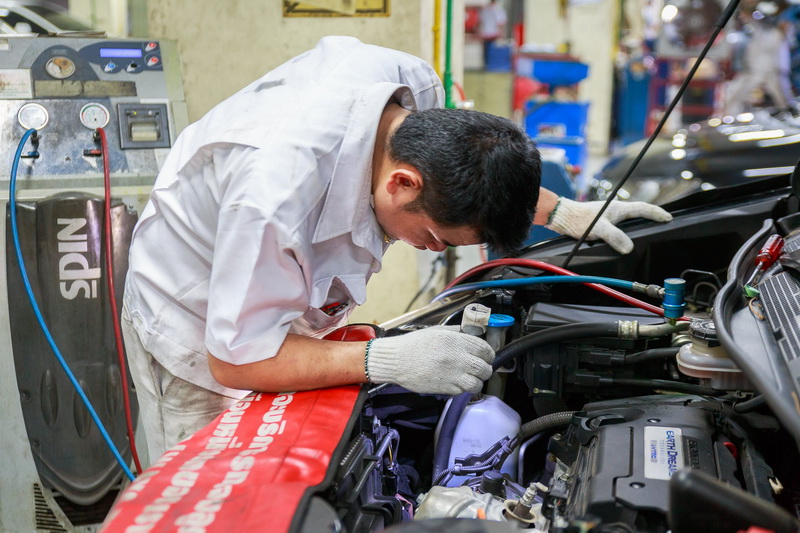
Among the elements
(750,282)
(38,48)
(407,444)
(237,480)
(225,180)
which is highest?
(38,48)

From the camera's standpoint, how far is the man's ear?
1418mm

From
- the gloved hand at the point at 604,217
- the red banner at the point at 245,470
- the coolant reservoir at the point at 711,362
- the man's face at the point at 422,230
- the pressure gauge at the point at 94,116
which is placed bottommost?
the red banner at the point at 245,470

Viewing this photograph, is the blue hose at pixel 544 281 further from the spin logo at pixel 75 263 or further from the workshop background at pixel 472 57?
the workshop background at pixel 472 57

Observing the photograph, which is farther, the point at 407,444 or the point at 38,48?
the point at 38,48

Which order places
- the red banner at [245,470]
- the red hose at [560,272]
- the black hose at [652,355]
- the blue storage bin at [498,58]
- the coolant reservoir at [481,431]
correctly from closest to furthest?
the red banner at [245,470], the black hose at [652,355], the coolant reservoir at [481,431], the red hose at [560,272], the blue storage bin at [498,58]

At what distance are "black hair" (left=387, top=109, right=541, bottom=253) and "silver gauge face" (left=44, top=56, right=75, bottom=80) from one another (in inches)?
50.3

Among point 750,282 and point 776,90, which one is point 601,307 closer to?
point 750,282

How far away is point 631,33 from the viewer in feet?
46.2

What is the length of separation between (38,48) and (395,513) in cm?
177

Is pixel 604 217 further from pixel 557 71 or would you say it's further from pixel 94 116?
pixel 557 71

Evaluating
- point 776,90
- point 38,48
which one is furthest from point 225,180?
point 776,90

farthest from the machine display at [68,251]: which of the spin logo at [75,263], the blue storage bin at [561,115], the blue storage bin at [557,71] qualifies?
the blue storage bin at [557,71]

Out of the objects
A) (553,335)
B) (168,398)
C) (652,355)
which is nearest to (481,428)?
(553,335)

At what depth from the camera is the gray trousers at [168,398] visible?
1.74 meters
